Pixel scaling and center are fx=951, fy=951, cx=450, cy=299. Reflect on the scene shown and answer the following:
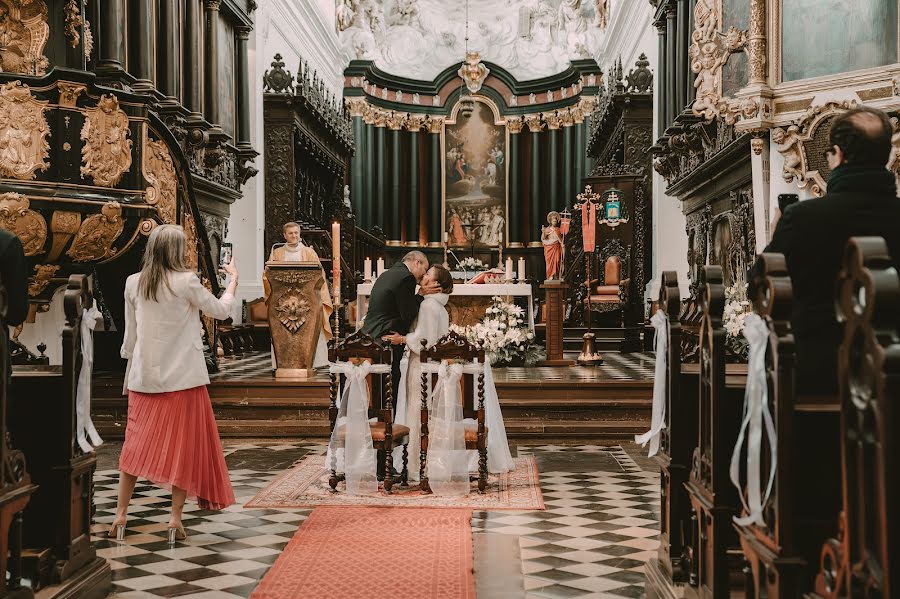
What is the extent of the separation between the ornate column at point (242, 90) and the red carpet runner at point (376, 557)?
1127cm

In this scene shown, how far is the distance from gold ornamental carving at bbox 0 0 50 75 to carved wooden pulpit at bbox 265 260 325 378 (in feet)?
10.9

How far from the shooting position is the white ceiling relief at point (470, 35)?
2702 cm

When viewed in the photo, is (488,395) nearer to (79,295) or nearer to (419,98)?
(79,295)

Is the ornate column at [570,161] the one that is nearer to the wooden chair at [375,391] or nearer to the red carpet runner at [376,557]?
the wooden chair at [375,391]

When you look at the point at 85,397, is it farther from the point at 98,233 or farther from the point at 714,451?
the point at 98,233

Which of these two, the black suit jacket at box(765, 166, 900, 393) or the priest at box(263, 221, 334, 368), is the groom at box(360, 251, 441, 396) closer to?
the priest at box(263, 221, 334, 368)

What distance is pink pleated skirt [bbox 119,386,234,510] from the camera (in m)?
5.36

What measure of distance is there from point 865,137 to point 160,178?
7.99m

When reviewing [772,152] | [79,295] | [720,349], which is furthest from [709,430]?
[772,152]

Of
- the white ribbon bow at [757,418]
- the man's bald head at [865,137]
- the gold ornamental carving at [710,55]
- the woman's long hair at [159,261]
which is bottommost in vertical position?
the white ribbon bow at [757,418]

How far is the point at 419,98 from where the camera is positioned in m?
28.1

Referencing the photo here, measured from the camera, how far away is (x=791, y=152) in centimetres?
784

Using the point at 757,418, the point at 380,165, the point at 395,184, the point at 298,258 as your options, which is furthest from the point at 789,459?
the point at 395,184

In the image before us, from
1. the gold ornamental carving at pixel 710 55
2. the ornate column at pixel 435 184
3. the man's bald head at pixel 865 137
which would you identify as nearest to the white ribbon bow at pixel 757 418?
the man's bald head at pixel 865 137
